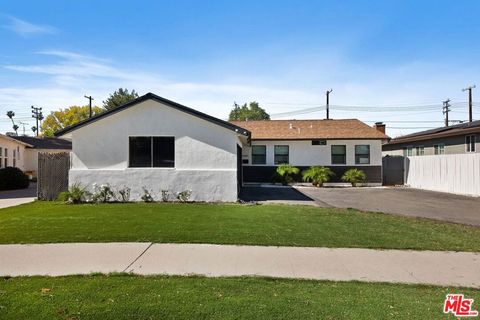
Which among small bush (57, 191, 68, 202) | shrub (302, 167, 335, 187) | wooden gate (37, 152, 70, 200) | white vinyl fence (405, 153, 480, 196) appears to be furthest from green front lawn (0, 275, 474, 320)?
shrub (302, 167, 335, 187)

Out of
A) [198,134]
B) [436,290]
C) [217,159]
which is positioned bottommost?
[436,290]

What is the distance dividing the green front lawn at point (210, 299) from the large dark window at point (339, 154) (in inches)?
779

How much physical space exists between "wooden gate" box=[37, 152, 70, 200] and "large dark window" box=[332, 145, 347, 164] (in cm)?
1693

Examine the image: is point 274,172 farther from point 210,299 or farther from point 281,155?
point 210,299

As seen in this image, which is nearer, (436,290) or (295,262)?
(436,290)

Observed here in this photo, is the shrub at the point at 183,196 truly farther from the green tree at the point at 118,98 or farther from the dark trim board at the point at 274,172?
the green tree at the point at 118,98

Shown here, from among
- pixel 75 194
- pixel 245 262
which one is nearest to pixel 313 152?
pixel 75 194

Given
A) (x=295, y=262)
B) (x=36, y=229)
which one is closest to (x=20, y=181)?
(x=36, y=229)

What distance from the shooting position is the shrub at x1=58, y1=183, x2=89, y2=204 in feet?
45.2

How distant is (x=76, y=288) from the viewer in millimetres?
4746

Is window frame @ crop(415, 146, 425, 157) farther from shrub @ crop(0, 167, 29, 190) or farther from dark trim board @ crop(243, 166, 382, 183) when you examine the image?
shrub @ crop(0, 167, 29, 190)

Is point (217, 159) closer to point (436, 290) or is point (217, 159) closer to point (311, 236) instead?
point (311, 236)

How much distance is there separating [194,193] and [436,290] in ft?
33.8

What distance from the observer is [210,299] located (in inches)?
172
